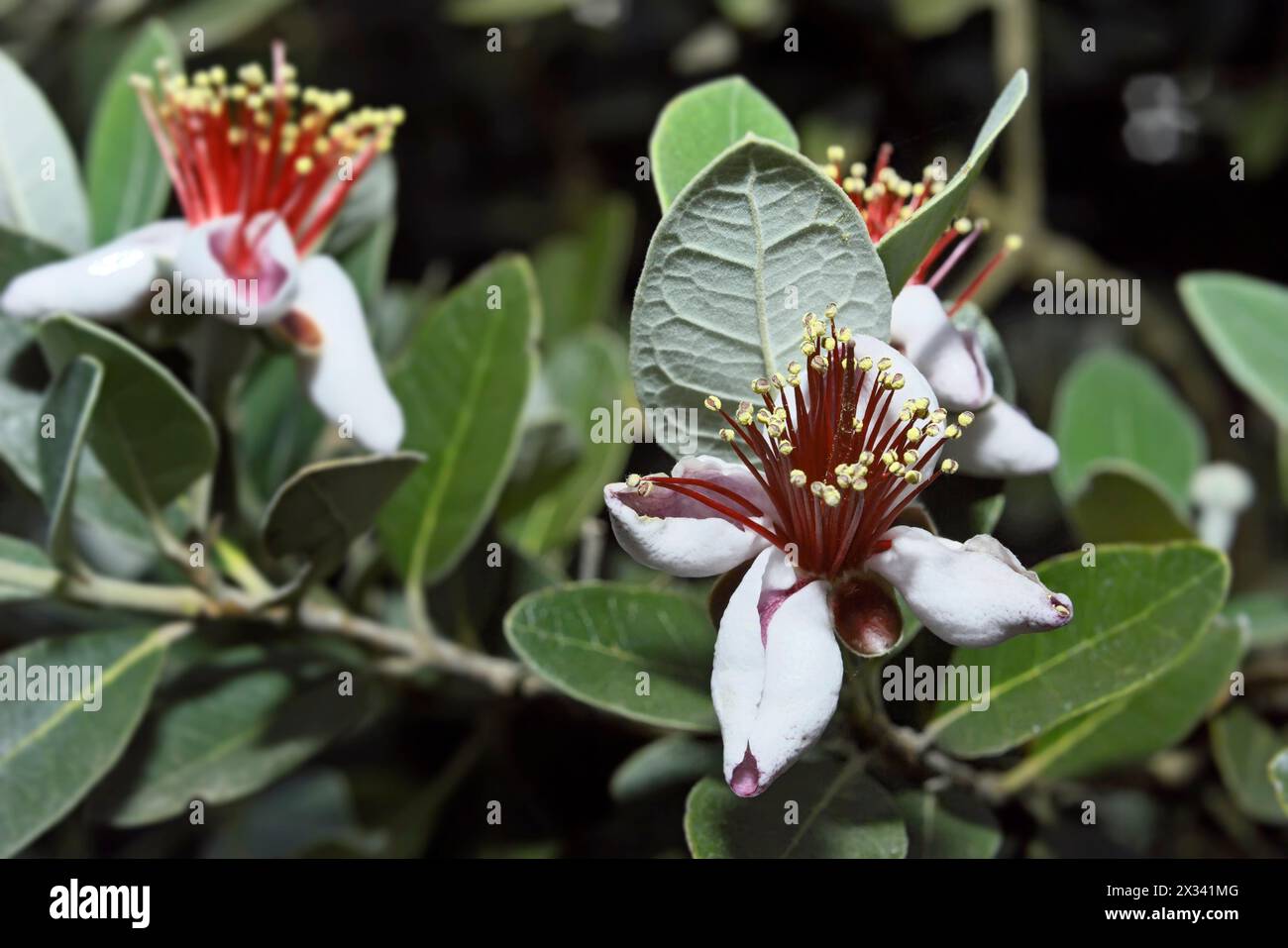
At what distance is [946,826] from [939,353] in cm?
45

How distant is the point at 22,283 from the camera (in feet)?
3.92

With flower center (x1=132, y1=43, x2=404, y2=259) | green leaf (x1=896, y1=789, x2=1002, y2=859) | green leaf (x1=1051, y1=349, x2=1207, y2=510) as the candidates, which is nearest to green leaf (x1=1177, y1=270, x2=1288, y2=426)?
green leaf (x1=1051, y1=349, x2=1207, y2=510)

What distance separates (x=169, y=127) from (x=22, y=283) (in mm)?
228

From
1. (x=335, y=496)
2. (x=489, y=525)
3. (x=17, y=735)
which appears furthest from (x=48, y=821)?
(x=489, y=525)

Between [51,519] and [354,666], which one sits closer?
[51,519]

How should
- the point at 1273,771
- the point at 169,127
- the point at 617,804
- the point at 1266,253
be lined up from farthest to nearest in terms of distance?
the point at 1266,253
the point at 617,804
the point at 169,127
the point at 1273,771

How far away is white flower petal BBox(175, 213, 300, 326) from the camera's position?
46.1 inches

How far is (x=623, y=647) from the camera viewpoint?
114cm

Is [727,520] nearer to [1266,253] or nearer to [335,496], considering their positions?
[335,496]

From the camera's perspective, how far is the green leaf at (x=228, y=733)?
1352mm

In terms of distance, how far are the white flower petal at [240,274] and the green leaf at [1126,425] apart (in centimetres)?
96

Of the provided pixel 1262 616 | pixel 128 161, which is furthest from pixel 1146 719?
pixel 128 161

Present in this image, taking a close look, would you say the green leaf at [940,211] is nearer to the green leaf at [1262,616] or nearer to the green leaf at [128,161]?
the green leaf at [1262,616]

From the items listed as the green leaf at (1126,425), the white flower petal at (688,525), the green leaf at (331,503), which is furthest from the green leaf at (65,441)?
the green leaf at (1126,425)
